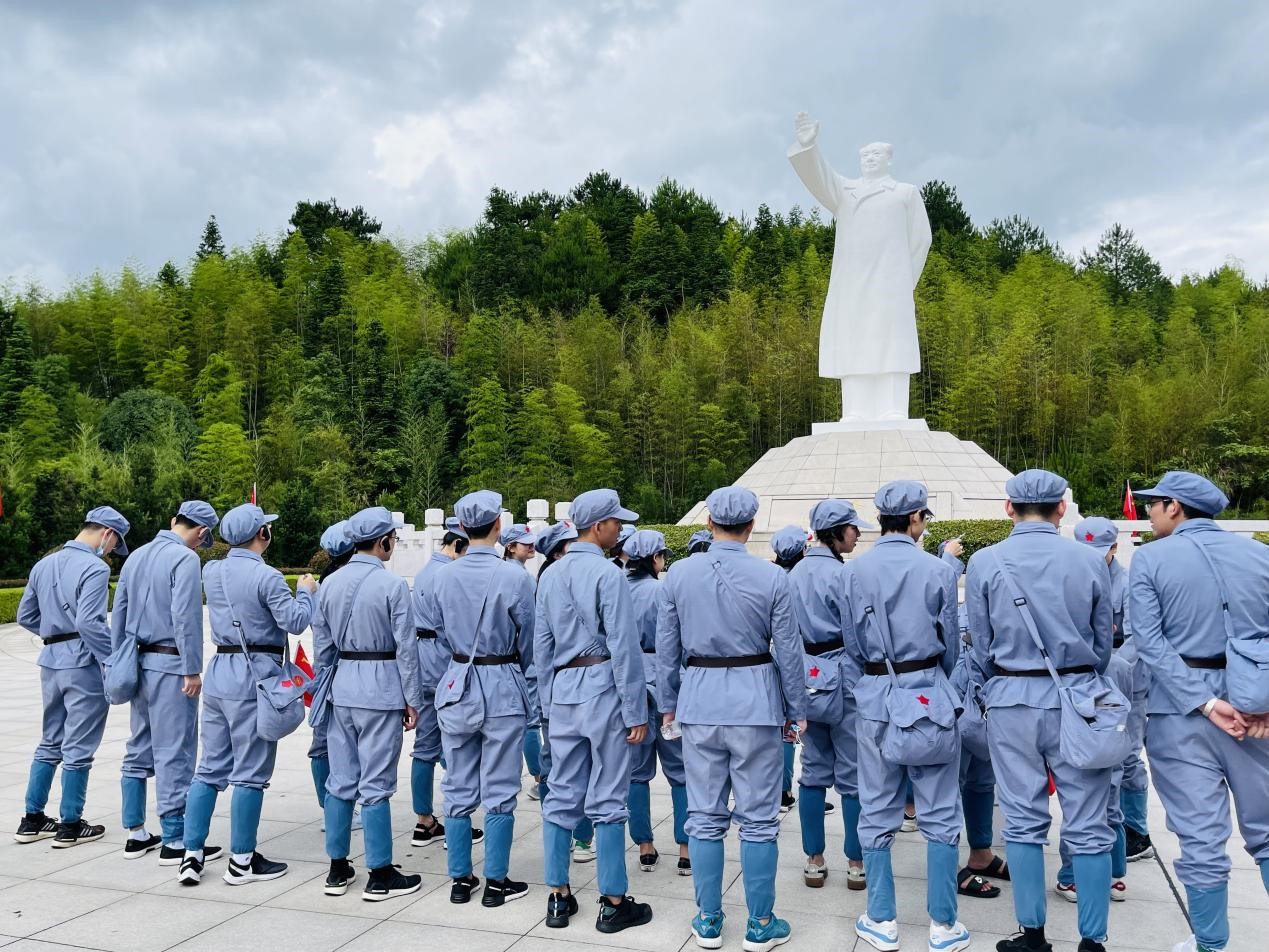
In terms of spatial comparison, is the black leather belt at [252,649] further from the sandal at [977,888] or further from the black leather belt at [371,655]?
the sandal at [977,888]

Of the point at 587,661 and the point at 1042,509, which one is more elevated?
the point at 1042,509

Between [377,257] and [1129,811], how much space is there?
34087 millimetres

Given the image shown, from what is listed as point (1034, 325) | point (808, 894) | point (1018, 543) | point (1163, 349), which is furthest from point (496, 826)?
point (1163, 349)

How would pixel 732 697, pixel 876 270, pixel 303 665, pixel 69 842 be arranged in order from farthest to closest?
pixel 876 270 < pixel 303 665 < pixel 69 842 < pixel 732 697

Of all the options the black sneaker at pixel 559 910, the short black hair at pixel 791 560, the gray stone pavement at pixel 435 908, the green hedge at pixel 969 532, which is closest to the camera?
the gray stone pavement at pixel 435 908

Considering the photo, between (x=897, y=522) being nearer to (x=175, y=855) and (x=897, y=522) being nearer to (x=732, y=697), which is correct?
(x=732, y=697)

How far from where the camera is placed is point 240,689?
3594 mm

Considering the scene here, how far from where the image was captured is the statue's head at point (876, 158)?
537 inches

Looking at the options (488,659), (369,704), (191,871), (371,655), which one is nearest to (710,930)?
(488,659)

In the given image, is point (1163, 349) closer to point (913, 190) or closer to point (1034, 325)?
point (1034, 325)

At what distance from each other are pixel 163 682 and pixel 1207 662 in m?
3.68

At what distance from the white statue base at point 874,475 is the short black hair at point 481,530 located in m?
9.32

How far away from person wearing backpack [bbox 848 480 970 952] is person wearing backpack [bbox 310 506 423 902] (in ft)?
5.19

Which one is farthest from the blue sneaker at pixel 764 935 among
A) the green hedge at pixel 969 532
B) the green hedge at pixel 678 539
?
the green hedge at pixel 678 539
